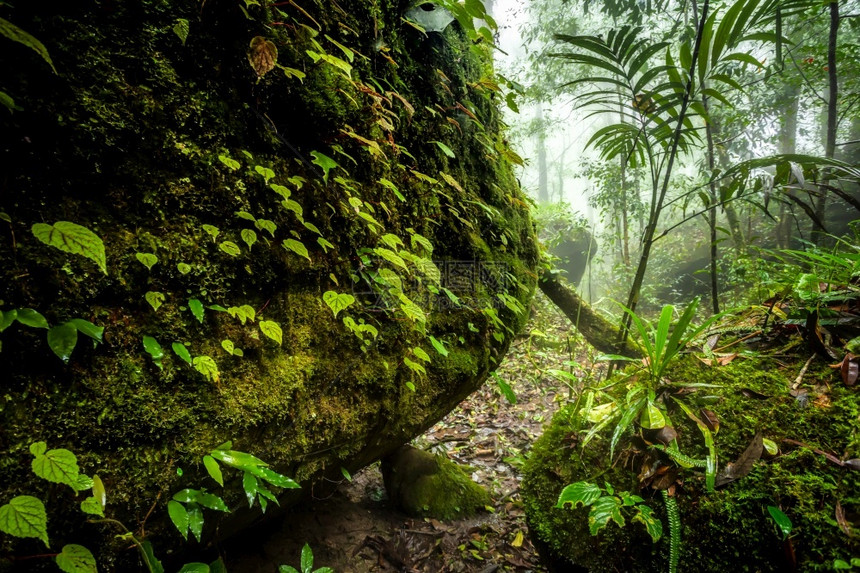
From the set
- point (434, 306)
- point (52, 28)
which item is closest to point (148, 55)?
point (52, 28)

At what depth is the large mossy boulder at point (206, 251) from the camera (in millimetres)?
985

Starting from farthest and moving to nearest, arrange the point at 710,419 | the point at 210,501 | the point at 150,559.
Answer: the point at 710,419
the point at 210,501
the point at 150,559

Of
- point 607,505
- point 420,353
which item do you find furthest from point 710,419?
point 420,353

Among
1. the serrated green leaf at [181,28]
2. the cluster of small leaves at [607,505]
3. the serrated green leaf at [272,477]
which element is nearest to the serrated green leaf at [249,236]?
the serrated green leaf at [181,28]

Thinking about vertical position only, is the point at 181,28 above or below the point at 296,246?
above

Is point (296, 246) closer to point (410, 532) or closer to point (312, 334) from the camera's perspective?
point (312, 334)

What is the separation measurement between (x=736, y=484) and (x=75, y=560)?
240 centimetres

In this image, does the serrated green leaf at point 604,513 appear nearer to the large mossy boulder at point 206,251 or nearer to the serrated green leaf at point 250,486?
the large mossy boulder at point 206,251

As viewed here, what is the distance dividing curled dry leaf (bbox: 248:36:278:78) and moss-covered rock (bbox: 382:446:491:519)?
10.3ft

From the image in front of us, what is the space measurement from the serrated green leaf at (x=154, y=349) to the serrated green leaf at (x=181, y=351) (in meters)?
0.04

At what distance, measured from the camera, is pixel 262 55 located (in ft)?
4.15

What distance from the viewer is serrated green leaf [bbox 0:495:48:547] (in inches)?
30.1

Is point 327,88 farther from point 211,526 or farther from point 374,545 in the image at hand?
point 374,545

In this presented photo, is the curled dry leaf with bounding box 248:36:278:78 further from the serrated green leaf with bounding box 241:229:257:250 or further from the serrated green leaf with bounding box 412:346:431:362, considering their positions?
the serrated green leaf with bounding box 412:346:431:362
